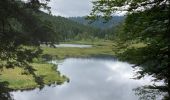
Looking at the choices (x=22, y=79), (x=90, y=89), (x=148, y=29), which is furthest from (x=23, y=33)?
(x=90, y=89)

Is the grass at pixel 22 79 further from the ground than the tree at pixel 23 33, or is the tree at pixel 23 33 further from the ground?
the tree at pixel 23 33

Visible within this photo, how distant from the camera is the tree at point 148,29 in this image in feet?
38.4

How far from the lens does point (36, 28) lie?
46.8 feet

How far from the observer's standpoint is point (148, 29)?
12.0m

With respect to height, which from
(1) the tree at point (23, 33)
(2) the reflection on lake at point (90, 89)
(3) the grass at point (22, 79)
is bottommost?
(2) the reflection on lake at point (90, 89)

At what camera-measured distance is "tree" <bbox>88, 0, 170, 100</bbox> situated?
38.4 ft

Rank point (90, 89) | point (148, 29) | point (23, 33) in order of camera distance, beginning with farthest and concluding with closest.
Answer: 1. point (90, 89)
2. point (23, 33)
3. point (148, 29)

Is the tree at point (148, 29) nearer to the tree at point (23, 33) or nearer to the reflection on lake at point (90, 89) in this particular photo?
the tree at point (23, 33)

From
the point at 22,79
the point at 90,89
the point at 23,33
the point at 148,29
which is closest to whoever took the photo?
the point at 148,29

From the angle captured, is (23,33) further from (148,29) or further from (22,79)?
(22,79)

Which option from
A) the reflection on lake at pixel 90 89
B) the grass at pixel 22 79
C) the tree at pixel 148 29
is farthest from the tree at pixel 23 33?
the grass at pixel 22 79

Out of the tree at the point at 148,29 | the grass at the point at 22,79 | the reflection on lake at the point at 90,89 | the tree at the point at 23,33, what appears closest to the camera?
the tree at the point at 148,29

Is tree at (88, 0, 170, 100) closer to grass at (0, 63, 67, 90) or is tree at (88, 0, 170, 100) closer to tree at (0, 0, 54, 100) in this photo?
tree at (0, 0, 54, 100)

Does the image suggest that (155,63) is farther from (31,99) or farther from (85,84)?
(85,84)
